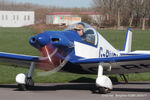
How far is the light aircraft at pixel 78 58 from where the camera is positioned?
860 cm

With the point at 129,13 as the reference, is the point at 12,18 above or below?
below

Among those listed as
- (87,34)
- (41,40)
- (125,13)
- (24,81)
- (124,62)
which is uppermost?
(125,13)

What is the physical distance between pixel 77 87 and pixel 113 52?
4.95 ft

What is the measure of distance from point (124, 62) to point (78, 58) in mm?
1172

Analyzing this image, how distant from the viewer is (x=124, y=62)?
9281 millimetres

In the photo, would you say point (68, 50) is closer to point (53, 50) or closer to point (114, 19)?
point (53, 50)

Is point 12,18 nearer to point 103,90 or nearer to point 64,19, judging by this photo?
point 64,19

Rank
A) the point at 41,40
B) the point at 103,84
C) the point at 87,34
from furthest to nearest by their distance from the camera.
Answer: the point at 87,34
the point at 103,84
the point at 41,40

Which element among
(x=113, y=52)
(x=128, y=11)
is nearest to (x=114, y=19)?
(x=128, y=11)

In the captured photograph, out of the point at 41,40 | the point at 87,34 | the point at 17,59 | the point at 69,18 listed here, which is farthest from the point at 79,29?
the point at 69,18

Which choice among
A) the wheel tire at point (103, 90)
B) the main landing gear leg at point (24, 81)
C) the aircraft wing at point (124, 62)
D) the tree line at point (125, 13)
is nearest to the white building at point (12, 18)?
the tree line at point (125, 13)

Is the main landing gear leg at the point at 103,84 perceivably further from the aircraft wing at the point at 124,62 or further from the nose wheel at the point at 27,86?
the nose wheel at the point at 27,86

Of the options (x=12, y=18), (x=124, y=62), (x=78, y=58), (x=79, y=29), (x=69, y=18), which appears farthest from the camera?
(x=12, y=18)

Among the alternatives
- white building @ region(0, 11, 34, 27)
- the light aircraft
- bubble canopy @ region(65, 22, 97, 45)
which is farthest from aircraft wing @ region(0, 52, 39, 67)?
white building @ region(0, 11, 34, 27)
